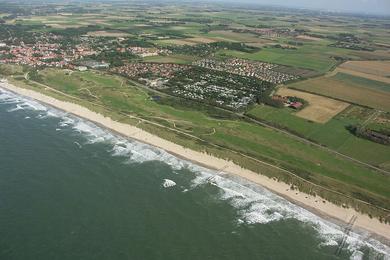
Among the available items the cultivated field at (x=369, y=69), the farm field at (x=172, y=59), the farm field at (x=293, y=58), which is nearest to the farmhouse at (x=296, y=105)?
the cultivated field at (x=369, y=69)

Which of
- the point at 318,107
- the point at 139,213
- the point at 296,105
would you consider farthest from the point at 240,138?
the point at 139,213

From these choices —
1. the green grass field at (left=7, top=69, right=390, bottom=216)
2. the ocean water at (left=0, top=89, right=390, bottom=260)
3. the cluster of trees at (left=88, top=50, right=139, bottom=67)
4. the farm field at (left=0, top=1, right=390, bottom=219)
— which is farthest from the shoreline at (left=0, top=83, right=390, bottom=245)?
the cluster of trees at (left=88, top=50, right=139, bottom=67)

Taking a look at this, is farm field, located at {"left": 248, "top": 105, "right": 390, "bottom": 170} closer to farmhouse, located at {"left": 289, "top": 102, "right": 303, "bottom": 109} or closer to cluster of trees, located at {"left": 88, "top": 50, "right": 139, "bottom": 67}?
farmhouse, located at {"left": 289, "top": 102, "right": 303, "bottom": 109}

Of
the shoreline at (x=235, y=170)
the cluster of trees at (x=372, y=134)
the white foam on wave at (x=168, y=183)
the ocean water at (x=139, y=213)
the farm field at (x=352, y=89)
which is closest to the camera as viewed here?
the ocean water at (x=139, y=213)

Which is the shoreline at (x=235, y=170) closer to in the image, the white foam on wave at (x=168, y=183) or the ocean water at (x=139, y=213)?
the ocean water at (x=139, y=213)

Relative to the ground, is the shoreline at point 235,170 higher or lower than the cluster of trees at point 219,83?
lower

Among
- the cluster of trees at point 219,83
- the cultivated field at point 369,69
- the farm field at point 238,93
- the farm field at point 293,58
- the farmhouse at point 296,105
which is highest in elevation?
the farmhouse at point 296,105

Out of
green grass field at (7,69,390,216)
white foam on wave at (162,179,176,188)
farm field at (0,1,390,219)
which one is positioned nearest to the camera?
white foam on wave at (162,179,176,188)
